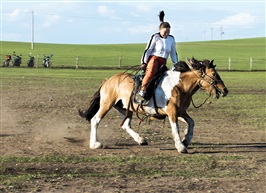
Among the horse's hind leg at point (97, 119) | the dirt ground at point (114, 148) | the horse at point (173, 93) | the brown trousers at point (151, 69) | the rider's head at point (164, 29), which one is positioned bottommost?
the dirt ground at point (114, 148)

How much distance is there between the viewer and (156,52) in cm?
1109

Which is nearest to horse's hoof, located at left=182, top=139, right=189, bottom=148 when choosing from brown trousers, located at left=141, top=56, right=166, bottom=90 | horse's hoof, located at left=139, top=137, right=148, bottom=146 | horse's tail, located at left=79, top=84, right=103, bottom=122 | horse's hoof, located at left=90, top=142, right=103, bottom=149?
horse's hoof, located at left=139, top=137, right=148, bottom=146

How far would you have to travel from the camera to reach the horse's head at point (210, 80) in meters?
11.0

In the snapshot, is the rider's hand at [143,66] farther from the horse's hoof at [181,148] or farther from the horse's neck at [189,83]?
the horse's hoof at [181,148]

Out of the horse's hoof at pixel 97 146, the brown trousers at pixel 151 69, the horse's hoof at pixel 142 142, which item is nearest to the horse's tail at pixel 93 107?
the horse's hoof at pixel 97 146

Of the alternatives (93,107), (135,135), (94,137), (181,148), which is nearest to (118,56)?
(93,107)

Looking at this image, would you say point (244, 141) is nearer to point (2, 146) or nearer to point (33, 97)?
point (2, 146)

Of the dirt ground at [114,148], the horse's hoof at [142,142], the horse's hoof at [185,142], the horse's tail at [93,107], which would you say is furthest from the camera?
the horse's tail at [93,107]

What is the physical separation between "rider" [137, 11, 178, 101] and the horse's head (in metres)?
0.75

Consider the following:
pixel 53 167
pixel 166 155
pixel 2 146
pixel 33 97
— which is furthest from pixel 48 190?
pixel 33 97

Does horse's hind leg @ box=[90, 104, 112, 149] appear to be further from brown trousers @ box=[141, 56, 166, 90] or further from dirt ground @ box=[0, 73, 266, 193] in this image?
brown trousers @ box=[141, 56, 166, 90]

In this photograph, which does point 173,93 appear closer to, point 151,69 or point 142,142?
point 151,69

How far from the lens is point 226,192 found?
7.40 m

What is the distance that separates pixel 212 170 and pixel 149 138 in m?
3.86
